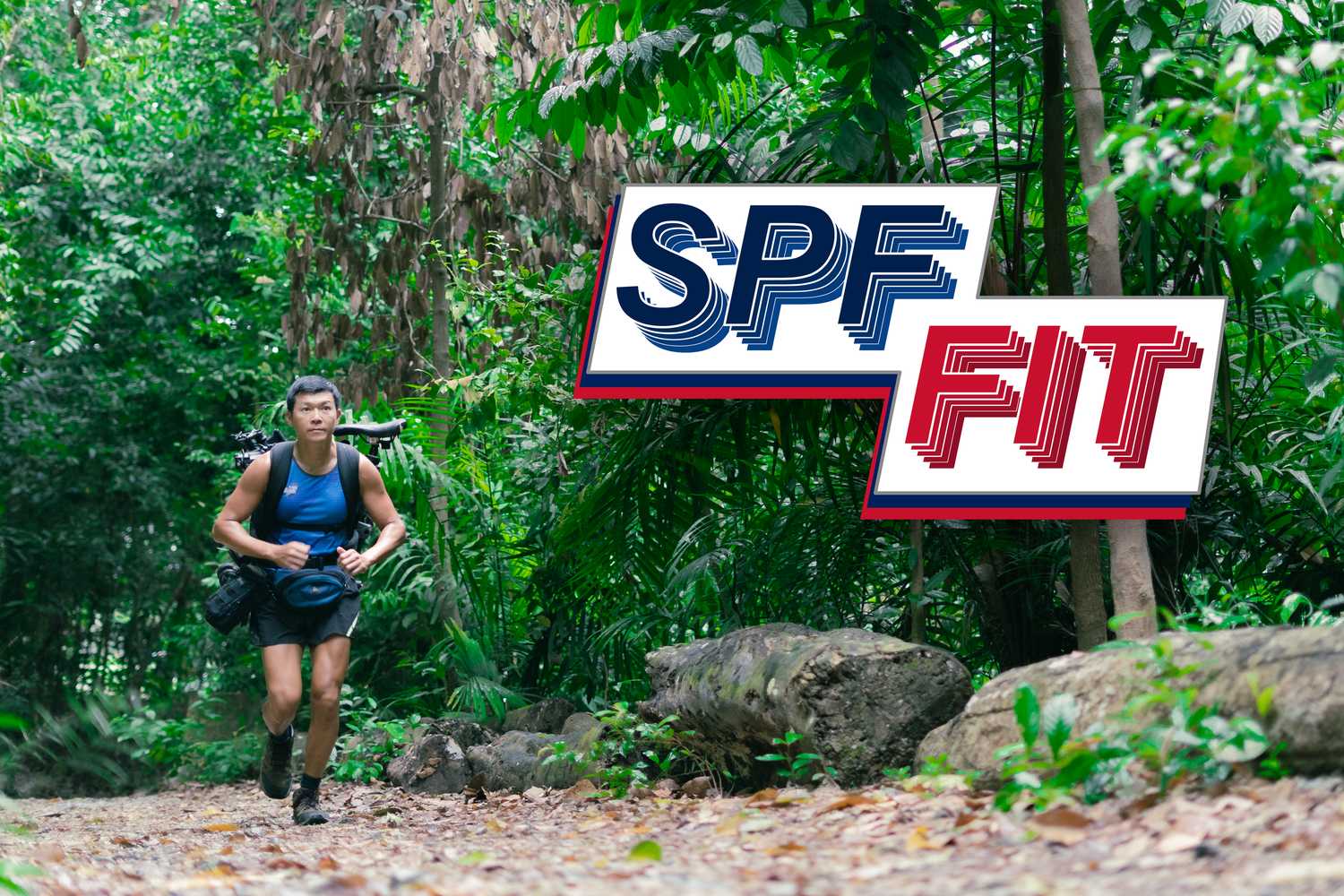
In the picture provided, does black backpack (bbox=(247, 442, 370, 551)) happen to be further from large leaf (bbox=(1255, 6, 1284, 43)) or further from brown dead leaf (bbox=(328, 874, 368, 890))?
large leaf (bbox=(1255, 6, 1284, 43))

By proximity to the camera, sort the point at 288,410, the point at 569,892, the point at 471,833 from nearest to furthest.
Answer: the point at 569,892, the point at 471,833, the point at 288,410

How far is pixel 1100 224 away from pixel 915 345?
34.8 inches

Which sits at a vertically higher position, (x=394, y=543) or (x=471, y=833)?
(x=394, y=543)

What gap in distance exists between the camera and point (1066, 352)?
5.13 meters

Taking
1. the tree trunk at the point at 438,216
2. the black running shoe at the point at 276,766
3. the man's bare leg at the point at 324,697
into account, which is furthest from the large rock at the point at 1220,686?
the tree trunk at the point at 438,216

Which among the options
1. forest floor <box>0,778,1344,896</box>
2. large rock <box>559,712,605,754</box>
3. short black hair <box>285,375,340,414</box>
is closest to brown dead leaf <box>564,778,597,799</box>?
large rock <box>559,712,605,754</box>

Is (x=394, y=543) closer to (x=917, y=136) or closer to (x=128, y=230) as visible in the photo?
(x=917, y=136)

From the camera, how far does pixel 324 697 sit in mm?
5508

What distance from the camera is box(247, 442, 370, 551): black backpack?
5.45 metres

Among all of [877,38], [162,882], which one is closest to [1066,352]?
[877,38]

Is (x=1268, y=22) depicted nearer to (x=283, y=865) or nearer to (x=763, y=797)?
(x=763, y=797)

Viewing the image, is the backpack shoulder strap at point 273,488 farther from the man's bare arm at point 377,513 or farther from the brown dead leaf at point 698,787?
the brown dead leaf at point 698,787

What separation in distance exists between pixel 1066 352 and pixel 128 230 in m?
12.6

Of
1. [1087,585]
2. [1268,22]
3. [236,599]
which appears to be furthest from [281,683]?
[1268,22]
